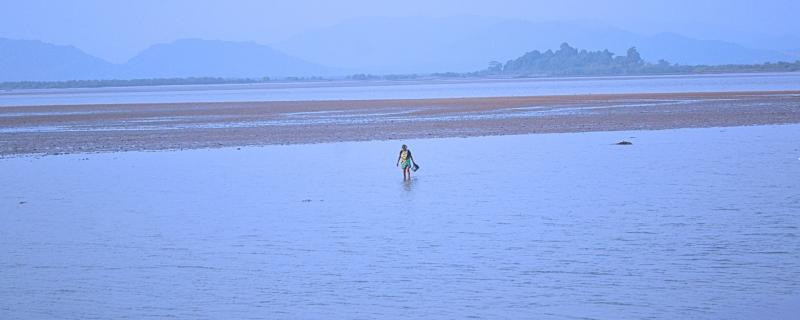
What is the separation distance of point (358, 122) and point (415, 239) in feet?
97.2

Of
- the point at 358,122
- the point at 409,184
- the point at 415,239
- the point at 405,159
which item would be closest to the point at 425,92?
the point at 358,122

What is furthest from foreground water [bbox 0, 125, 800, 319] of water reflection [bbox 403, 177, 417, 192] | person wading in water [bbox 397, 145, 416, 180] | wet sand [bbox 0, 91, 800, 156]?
wet sand [bbox 0, 91, 800, 156]

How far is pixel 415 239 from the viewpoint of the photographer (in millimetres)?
15969

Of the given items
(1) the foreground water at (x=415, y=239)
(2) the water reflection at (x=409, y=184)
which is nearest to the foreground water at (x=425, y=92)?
(1) the foreground water at (x=415, y=239)

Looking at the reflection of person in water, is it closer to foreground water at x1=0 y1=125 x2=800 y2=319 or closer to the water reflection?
the water reflection

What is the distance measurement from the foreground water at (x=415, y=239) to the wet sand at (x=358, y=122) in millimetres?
9064

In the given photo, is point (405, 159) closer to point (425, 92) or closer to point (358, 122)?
point (358, 122)

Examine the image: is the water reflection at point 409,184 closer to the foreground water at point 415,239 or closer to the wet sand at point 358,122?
the foreground water at point 415,239

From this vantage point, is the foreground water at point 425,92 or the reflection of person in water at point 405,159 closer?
the reflection of person in water at point 405,159

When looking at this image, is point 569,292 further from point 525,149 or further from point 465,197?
point 525,149

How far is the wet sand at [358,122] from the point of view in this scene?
123 feet

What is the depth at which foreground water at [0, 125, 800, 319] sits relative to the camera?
12102 millimetres

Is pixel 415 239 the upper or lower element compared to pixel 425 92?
upper

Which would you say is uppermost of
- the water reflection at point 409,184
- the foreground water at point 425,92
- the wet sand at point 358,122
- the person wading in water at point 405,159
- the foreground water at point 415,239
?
the person wading in water at point 405,159
